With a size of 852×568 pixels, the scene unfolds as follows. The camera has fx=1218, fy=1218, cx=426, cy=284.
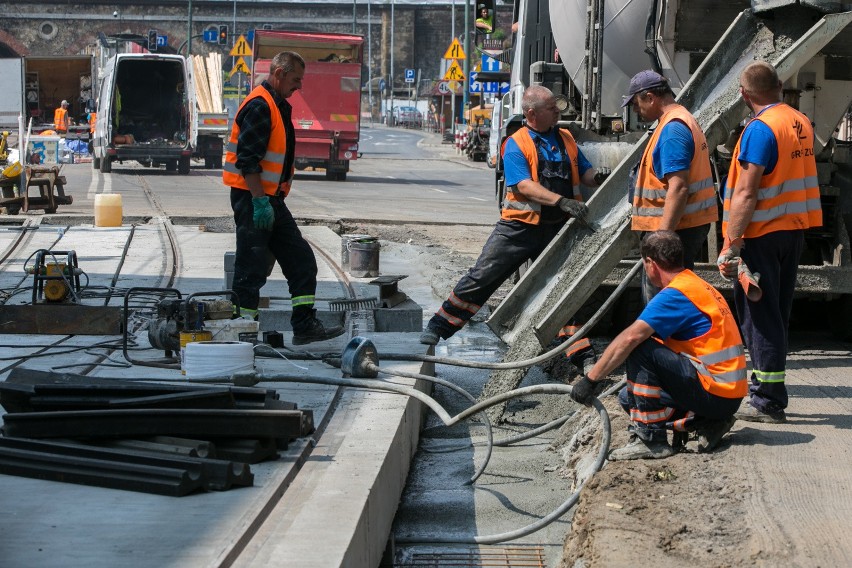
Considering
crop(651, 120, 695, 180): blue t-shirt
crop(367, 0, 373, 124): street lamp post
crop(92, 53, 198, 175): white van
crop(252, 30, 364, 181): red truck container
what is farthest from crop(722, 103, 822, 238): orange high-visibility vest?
crop(367, 0, 373, 124): street lamp post

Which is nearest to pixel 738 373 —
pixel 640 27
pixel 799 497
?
pixel 799 497

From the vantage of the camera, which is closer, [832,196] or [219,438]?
[219,438]

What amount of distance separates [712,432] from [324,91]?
2233cm

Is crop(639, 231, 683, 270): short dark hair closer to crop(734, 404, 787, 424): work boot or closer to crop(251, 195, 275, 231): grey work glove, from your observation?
crop(734, 404, 787, 424): work boot

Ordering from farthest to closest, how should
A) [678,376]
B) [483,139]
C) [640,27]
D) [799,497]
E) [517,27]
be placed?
[483,139] → [517,27] → [640,27] → [678,376] → [799,497]

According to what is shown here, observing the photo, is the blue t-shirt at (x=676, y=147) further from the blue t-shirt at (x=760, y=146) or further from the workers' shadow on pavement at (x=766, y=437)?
the workers' shadow on pavement at (x=766, y=437)

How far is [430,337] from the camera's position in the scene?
24.8 feet

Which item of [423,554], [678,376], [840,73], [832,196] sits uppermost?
[840,73]

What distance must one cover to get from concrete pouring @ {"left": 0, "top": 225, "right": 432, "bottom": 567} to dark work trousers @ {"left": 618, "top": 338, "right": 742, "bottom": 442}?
1110mm

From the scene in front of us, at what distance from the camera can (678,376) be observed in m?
5.36

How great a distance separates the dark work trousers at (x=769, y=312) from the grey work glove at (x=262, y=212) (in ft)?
8.94

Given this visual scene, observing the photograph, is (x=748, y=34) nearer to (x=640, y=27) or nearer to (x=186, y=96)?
(x=640, y=27)

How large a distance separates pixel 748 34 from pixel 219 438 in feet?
14.9

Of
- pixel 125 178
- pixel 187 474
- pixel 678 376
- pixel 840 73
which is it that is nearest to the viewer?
pixel 187 474
